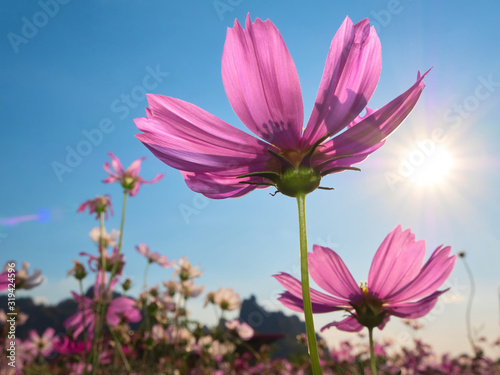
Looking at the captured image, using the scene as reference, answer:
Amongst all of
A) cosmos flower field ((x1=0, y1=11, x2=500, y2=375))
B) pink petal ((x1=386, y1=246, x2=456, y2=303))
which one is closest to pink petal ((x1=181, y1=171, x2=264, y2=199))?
cosmos flower field ((x1=0, y1=11, x2=500, y2=375))

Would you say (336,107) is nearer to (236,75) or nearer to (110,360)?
(236,75)

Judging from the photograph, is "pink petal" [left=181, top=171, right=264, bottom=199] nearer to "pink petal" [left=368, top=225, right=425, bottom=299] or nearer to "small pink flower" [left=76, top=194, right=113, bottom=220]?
"pink petal" [left=368, top=225, right=425, bottom=299]

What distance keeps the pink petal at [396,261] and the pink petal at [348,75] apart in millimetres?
207

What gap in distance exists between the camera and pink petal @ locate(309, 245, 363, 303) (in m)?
0.55

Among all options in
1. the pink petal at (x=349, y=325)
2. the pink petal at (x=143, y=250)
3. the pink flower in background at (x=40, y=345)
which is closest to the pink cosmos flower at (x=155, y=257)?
the pink petal at (x=143, y=250)

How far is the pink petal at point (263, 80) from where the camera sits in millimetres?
424

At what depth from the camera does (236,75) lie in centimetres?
44

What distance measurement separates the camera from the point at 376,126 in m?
0.43

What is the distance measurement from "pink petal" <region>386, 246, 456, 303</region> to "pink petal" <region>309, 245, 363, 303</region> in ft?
0.23

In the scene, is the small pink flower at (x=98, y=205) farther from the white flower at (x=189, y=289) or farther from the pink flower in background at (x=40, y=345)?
the pink flower in background at (x=40, y=345)

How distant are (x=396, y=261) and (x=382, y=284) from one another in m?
0.04

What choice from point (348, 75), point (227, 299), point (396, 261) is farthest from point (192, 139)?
point (227, 299)

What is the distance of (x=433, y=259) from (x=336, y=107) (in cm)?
24

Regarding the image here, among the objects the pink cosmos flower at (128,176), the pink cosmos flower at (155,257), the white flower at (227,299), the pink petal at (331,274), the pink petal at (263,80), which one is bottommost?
the pink petal at (331,274)
